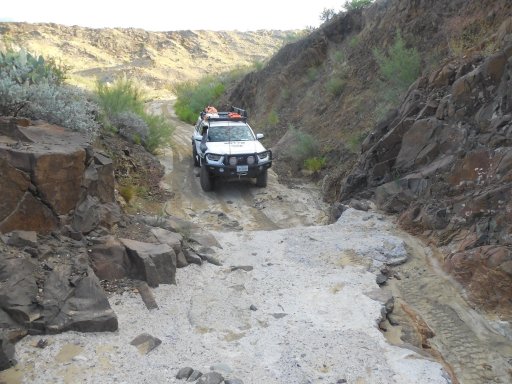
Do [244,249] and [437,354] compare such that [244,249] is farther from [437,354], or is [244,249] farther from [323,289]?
[437,354]

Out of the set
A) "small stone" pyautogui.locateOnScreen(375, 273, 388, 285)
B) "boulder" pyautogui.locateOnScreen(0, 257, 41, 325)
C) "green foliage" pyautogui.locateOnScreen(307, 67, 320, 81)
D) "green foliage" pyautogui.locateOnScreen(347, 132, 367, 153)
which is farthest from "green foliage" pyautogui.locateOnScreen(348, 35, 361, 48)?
"boulder" pyautogui.locateOnScreen(0, 257, 41, 325)

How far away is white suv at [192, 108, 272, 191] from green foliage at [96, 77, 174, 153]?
6.04 feet

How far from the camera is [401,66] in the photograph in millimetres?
12969

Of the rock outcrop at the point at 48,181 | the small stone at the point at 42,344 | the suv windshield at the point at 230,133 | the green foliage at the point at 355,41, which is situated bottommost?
the small stone at the point at 42,344

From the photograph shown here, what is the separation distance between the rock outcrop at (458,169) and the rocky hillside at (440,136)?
0.06ft

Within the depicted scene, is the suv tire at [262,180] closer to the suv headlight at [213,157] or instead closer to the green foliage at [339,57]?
the suv headlight at [213,157]

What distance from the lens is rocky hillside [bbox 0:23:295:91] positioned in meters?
57.0

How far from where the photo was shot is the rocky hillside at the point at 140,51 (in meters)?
57.0

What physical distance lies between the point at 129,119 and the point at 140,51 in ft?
195

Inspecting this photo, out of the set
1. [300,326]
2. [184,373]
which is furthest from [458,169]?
[184,373]

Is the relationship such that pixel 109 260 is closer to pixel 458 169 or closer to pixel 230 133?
pixel 458 169

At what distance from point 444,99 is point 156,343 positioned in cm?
678

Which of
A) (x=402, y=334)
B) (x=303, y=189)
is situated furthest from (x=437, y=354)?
(x=303, y=189)

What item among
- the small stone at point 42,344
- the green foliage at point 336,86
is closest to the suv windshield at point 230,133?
the green foliage at point 336,86
